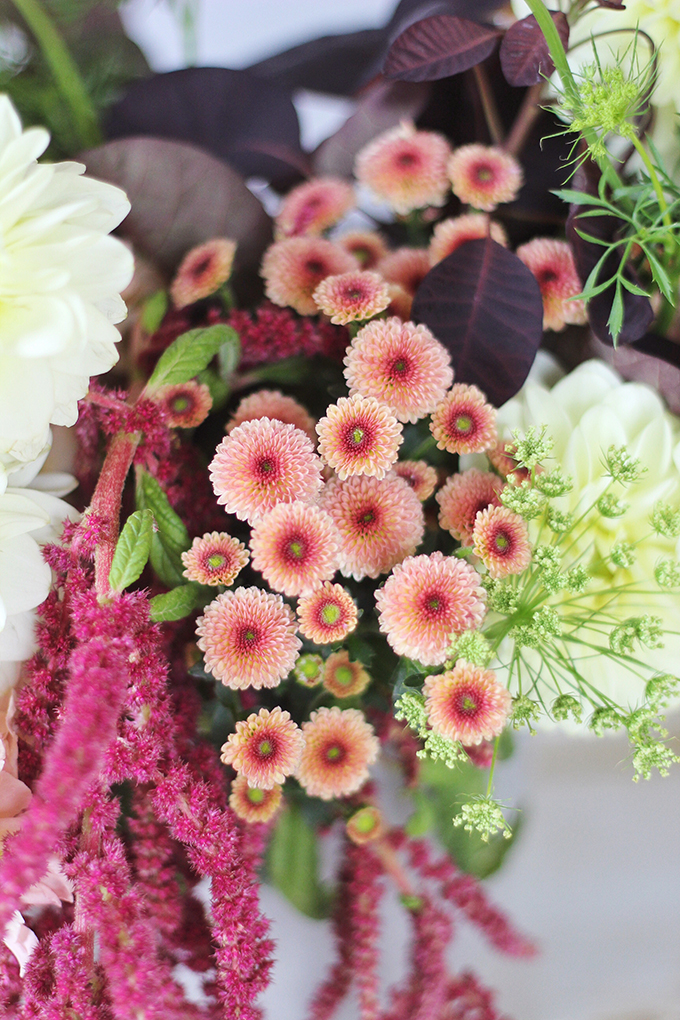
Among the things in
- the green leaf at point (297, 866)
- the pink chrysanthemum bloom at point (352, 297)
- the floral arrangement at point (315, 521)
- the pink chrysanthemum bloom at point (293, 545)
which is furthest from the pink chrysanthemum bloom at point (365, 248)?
the green leaf at point (297, 866)

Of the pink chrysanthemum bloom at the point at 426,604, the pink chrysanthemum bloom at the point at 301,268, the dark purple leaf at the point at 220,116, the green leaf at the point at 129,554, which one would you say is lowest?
the pink chrysanthemum bloom at the point at 426,604

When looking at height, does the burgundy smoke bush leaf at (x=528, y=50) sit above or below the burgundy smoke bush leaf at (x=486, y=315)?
above

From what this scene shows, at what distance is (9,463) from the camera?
1.02ft

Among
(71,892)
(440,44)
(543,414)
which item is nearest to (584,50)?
(440,44)

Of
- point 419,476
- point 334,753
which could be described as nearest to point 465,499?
point 419,476

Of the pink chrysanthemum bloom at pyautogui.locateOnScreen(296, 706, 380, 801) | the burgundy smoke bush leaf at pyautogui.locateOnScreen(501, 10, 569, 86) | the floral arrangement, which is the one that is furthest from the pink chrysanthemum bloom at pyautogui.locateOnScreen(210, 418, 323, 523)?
the burgundy smoke bush leaf at pyautogui.locateOnScreen(501, 10, 569, 86)

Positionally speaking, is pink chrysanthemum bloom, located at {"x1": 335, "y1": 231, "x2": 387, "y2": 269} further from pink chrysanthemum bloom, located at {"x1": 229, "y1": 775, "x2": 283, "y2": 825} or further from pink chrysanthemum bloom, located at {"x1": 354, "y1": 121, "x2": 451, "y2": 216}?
pink chrysanthemum bloom, located at {"x1": 229, "y1": 775, "x2": 283, "y2": 825}

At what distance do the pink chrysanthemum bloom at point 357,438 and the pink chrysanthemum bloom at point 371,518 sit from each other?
18mm

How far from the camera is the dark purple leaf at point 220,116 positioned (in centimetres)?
46

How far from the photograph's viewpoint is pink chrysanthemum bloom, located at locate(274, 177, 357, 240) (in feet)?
1.40

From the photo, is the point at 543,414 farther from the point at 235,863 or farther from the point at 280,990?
the point at 280,990

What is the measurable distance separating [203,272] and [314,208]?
9cm

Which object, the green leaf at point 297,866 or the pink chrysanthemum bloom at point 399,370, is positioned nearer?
the pink chrysanthemum bloom at point 399,370

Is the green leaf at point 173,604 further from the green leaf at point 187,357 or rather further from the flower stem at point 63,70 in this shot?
the flower stem at point 63,70
